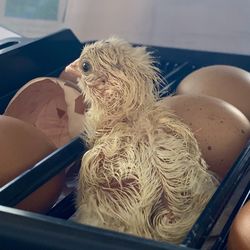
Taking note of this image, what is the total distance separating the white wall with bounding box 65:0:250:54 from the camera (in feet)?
2.77

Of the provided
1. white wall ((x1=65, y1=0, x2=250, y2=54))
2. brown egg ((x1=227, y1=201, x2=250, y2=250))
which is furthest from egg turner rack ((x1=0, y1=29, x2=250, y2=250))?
white wall ((x1=65, y1=0, x2=250, y2=54))

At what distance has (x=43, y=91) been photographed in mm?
570

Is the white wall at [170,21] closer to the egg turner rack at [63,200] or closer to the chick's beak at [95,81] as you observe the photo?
the egg turner rack at [63,200]

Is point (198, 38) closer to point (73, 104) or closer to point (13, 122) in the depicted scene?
point (73, 104)

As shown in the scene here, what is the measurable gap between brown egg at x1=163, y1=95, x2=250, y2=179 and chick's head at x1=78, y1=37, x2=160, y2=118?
65mm

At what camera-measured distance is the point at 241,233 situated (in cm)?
40

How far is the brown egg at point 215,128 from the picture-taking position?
498 mm

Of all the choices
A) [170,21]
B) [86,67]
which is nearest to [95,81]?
[86,67]

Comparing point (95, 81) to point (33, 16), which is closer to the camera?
point (95, 81)

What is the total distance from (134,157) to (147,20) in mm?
515

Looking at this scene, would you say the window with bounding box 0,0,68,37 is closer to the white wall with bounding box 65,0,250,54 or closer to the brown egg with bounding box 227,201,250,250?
the white wall with bounding box 65,0,250,54

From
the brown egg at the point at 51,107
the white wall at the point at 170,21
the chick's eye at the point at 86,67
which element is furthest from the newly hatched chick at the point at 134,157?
the white wall at the point at 170,21

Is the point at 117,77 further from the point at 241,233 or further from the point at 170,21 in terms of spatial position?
the point at 170,21

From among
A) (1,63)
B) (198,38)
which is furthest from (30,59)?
(198,38)
